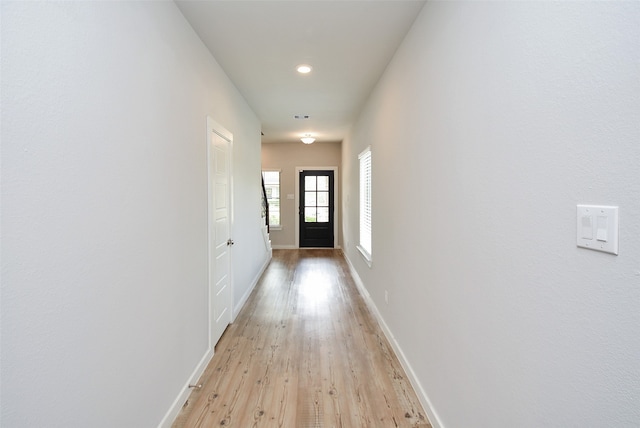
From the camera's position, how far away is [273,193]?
26.3 feet

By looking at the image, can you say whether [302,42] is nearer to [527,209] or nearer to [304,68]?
[304,68]

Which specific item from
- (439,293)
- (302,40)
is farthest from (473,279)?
(302,40)

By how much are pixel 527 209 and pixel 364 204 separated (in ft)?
12.1

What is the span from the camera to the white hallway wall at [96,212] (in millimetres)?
920

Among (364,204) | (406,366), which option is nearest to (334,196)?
(364,204)

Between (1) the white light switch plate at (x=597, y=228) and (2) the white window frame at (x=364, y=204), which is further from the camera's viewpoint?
(2) the white window frame at (x=364, y=204)

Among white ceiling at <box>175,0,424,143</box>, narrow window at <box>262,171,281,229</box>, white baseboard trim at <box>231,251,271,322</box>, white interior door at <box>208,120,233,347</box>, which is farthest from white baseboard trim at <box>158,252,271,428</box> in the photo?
narrow window at <box>262,171,281,229</box>

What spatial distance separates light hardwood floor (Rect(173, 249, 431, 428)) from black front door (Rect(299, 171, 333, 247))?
13.1ft

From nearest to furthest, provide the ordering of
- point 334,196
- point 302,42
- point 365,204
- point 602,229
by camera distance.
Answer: point 602,229 → point 302,42 → point 365,204 → point 334,196

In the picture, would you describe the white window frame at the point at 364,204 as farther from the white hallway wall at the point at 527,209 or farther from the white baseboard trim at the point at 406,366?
the white hallway wall at the point at 527,209

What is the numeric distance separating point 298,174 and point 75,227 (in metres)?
6.93

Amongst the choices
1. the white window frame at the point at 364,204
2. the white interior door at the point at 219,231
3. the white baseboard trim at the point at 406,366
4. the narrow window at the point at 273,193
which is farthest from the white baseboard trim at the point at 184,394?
the narrow window at the point at 273,193

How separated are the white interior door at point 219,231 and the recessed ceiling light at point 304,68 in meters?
0.94

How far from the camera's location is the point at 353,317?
11.6 ft
